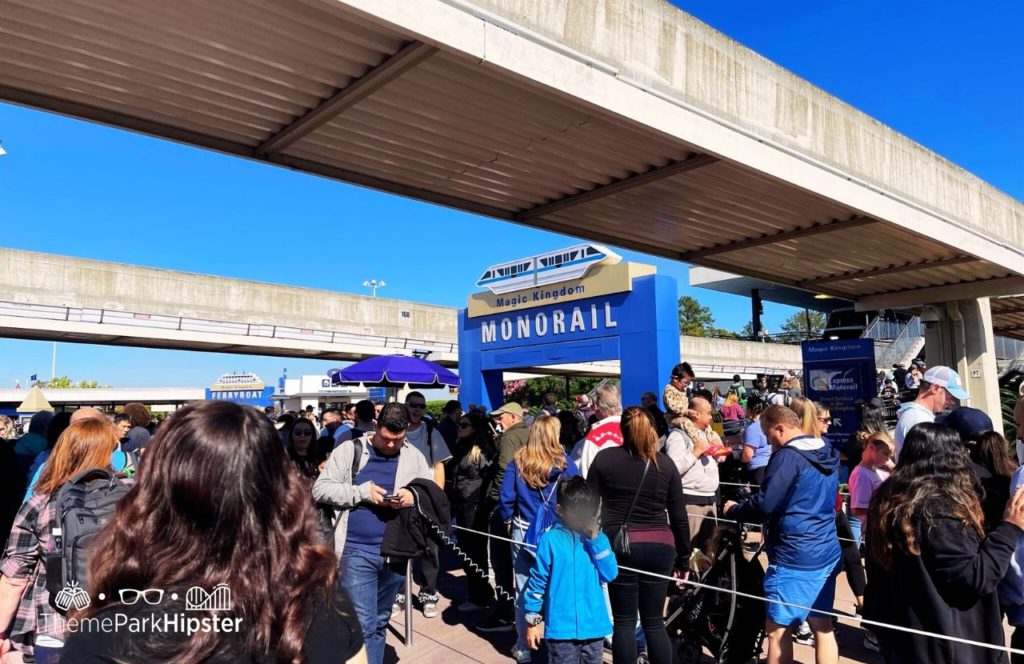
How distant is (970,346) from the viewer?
1358 centimetres

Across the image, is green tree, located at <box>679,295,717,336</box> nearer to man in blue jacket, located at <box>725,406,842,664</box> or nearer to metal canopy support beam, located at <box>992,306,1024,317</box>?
metal canopy support beam, located at <box>992,306,1024,317</box>

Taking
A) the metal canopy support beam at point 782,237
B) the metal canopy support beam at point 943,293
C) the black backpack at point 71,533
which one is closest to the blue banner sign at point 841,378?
the metal canopy support beam at point 943,293

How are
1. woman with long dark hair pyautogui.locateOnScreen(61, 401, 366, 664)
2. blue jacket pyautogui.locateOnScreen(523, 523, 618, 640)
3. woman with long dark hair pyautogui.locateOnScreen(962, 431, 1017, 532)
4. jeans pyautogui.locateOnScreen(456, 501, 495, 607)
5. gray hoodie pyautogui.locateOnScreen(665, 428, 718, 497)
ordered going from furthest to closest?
jeans pyautogui.locateOnScreen(456, 501, 495, 607)
gray hoodie pyautogui.locateOnScreen(665, 428, 718, 497)
woman with long dark hair pyautogui.locateOnScreen(962, 431, 1017, 532)
blue jacket pyautogui.locateOnScreen(523, 523, 618, 640)
woman with long dark hair pyautogui.locateOnScreen(61, 401, 366, 664)

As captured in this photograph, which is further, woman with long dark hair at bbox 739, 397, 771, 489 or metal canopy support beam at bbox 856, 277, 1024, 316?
metal canopy support beam at bbox 856, 277, 1024, 316

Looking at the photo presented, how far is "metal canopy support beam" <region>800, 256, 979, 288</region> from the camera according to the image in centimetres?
1066

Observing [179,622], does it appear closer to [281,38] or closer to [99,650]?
[99,650]

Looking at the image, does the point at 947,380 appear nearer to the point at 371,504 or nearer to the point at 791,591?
the point at 791,591

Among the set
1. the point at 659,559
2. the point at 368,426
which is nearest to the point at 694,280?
the point at 368,426

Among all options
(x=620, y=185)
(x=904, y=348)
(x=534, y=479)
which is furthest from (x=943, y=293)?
(x=904, y=348)

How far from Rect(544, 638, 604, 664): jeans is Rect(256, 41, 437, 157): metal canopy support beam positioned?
3.77m

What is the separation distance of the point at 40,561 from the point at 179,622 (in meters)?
2.49

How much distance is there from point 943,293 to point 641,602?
1251cm

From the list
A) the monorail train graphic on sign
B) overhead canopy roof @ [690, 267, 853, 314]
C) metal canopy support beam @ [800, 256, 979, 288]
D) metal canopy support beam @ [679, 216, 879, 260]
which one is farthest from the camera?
overhead canopy roof @ [690, 267, 853, 314]

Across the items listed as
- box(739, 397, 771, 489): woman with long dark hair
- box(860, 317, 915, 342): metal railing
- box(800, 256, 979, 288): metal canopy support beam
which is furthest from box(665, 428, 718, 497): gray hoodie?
box(860, 317, 915, 342): metal railing
